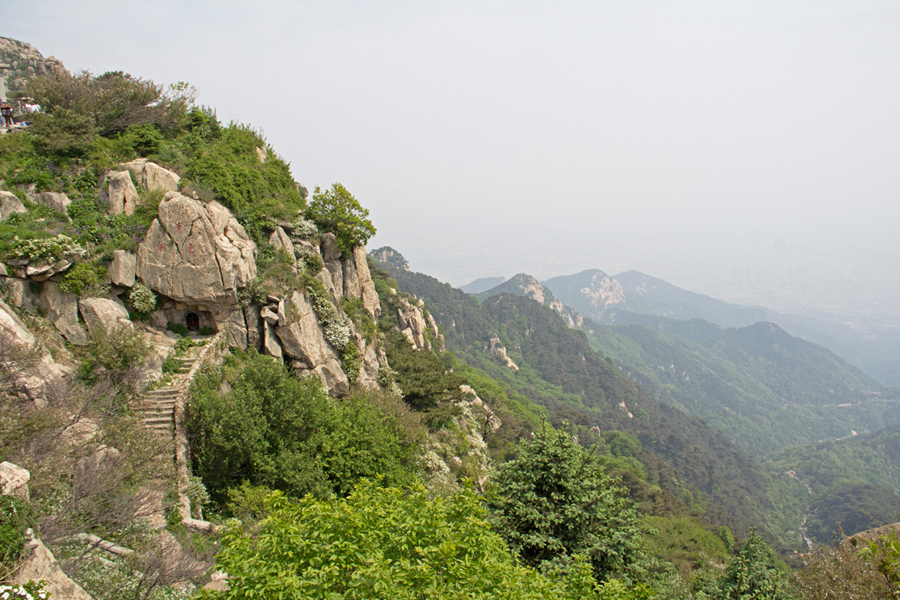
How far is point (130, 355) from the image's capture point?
1572 centimetres

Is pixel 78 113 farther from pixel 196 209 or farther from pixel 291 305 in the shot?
pixel 291 305

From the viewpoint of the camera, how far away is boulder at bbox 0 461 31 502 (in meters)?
8.18

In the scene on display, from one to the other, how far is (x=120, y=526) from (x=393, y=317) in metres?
35.2

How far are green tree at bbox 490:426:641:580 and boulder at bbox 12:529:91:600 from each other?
1007cm

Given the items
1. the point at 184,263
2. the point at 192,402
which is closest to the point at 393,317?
the point at 184,263

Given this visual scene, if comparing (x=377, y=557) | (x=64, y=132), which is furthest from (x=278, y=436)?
(x=64, y=132)

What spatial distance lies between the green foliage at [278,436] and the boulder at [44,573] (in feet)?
24.4

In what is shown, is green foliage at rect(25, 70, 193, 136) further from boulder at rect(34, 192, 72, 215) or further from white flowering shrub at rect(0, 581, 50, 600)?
white flowering shrub at rect(0, 581, 50, 600)

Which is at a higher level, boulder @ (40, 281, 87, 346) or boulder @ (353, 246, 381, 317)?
boulder @ (353, 246, 381, 317)

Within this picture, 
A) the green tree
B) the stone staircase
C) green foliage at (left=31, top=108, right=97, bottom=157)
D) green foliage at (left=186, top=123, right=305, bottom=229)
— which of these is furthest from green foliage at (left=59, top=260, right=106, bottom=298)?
the green tree

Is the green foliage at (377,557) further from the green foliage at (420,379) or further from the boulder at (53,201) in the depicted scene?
the green foliage at (420,379)

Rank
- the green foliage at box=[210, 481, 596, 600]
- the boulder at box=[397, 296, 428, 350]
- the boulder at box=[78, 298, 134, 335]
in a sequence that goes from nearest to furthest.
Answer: the green foliage at box=[210, 481, 596, 600], the boulder at box=[78, 298, 134, 335], the boulder at box=[397, 296, 428, 350]

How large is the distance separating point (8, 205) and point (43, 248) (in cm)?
440

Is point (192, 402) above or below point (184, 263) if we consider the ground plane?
below
